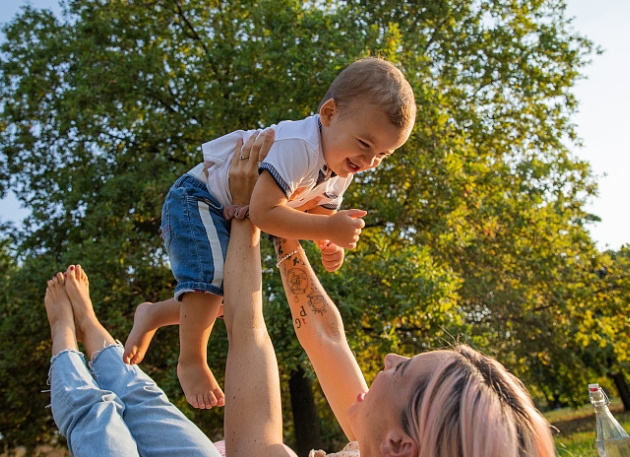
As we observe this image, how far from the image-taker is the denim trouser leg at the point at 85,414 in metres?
2.25

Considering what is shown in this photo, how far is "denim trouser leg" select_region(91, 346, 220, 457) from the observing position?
2.41 meters

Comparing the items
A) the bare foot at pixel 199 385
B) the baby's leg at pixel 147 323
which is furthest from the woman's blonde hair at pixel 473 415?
the baby's leg at pixel 147 323

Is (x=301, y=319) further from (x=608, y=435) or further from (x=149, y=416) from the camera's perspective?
(x=608, y=435)

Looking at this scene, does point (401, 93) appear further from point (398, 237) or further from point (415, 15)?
point (415, 15)

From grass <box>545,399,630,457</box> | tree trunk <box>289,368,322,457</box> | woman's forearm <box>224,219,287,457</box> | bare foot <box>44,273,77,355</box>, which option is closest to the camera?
woman's forearm <box>224,219,287,457</box>

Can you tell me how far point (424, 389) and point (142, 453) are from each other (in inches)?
56.4

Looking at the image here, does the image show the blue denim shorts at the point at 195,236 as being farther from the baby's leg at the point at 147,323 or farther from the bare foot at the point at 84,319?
the bare foot at the point at 84,319

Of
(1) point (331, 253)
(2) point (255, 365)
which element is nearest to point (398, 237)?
(1) point (331, 253)

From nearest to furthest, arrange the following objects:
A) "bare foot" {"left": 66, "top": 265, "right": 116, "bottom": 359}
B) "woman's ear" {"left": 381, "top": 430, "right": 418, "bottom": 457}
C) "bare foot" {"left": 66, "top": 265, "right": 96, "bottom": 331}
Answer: "woman's ear" {"left": 381, "top": 430, "right": 418, "bottom": 457} < "bare foot" {"left": 66, "top": 265, "right": 116, "bottom": 359} < "bare foot" {"left": 66, "top": 265, "right": 96, "bottom": 331}

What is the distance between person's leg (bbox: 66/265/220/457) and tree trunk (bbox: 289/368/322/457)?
4.86 m

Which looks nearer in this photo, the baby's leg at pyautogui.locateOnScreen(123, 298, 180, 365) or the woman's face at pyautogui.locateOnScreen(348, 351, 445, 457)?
the woman's face at pyautogui.locateOnScreen(348, 351, 445, 457)

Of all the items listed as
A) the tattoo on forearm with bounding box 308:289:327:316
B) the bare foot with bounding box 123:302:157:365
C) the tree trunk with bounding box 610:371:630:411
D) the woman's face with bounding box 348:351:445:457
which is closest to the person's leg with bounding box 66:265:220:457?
the bare foot with bounding box 123:302:157:365

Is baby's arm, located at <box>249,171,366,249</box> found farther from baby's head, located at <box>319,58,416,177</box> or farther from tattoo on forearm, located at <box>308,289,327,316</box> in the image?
tattoo on forearm, located at <box>308,289,327,316</box>

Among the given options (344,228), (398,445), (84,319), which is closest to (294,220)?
(344,228)
